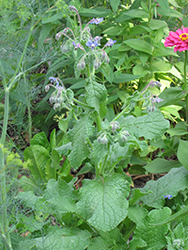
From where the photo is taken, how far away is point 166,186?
177cm

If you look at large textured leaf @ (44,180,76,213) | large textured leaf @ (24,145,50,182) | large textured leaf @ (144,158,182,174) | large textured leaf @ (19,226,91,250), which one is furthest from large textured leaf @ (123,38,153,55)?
large textured leaf @ (19,226,91,250)

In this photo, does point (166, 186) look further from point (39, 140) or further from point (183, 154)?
point (39, 140)

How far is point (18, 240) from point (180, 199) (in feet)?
3.79

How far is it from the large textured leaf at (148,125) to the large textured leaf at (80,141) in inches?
11.4

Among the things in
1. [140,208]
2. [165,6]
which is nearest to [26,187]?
[140,208]

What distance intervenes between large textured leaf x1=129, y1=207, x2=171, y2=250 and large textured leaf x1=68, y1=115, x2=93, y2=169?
0.56 meters

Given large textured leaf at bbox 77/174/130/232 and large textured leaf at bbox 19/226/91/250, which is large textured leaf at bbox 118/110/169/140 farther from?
large textured leaf at bbox 19/226/91/250

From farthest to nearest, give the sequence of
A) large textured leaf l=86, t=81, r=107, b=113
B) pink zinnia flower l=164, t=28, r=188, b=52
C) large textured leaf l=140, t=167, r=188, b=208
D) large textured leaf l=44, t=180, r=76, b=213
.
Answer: pink zinnia flower l=164, t=28, r=188, b=52
large textured leaf l=140, t=167, r=188, b=208
large textured leaf l=44, t=180, r=76, b=213
large textured leaf l=86, t=81, r=107, b=113

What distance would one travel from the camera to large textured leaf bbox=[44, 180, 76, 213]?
1533mm

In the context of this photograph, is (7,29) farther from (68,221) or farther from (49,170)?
(68,221)

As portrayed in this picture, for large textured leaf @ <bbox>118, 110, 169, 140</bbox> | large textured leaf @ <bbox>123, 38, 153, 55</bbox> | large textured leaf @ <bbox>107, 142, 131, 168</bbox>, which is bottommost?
large textured leaf @ <bbox>107, 142, 131, 168</bbox>

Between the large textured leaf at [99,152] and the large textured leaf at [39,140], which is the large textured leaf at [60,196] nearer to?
the large textured leaf at [99,152]

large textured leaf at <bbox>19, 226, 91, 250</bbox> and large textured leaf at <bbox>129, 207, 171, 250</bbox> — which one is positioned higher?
large textured leaf at <bbox>19, 226, 91, 250</bbox>

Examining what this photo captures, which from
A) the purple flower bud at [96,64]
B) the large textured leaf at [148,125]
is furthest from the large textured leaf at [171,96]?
the purple flower bud at [96,64]
